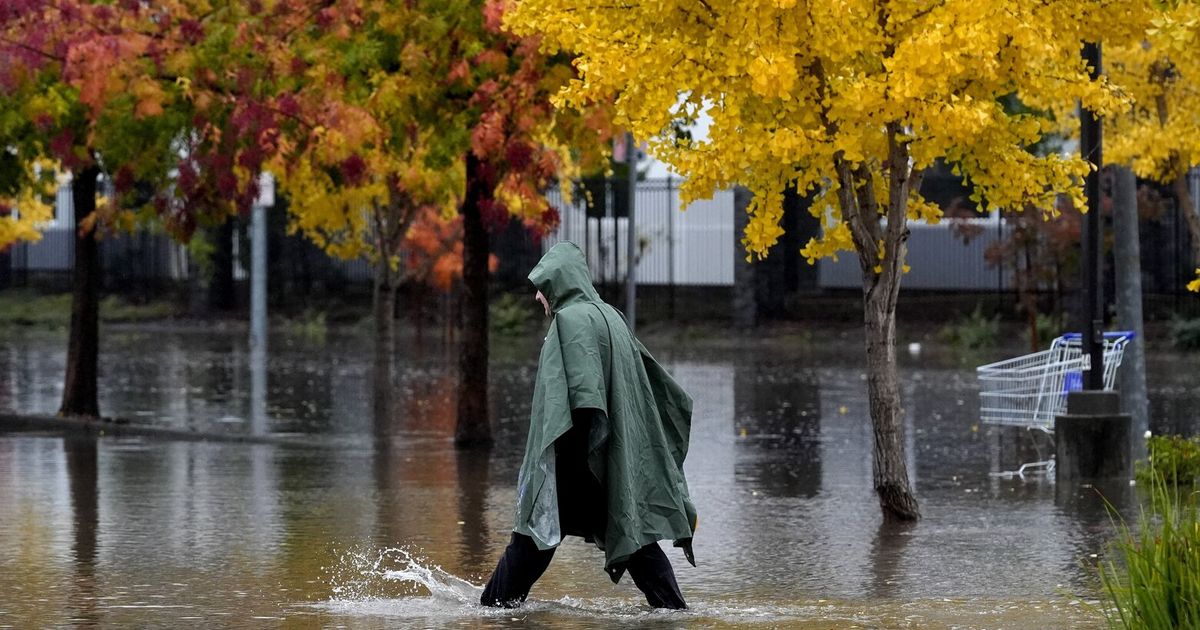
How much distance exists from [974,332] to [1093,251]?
1913 cm

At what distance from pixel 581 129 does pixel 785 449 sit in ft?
12.1

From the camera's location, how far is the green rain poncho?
856 centimetres

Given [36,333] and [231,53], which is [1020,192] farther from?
[36,333]

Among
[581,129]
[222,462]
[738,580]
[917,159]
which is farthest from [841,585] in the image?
[222,462]

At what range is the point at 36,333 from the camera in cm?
3934

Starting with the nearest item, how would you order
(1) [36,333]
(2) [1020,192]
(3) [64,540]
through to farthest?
(3) [64,540] → (2) [1020,192] → (1) [36,333]

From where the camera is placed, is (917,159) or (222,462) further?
(222,462)

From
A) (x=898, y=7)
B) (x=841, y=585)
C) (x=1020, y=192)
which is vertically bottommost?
(x=841, y=585)

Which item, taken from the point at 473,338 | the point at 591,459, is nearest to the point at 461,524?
the point at 591,459

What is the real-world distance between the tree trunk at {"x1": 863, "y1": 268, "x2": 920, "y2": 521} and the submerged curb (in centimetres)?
697

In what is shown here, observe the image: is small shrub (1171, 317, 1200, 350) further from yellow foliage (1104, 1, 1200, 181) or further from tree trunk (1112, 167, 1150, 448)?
tree trunk (1112, 167, 1150, 448)

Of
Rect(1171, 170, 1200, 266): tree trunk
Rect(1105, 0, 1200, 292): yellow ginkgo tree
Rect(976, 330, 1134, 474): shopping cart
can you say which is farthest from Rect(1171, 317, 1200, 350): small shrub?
Rect(976, 330, 1134, 474): shopping cart

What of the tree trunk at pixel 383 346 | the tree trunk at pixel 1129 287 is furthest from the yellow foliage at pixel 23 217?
the tree trunk at pixel 1129 287

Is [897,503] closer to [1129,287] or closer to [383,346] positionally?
[1129,287]
